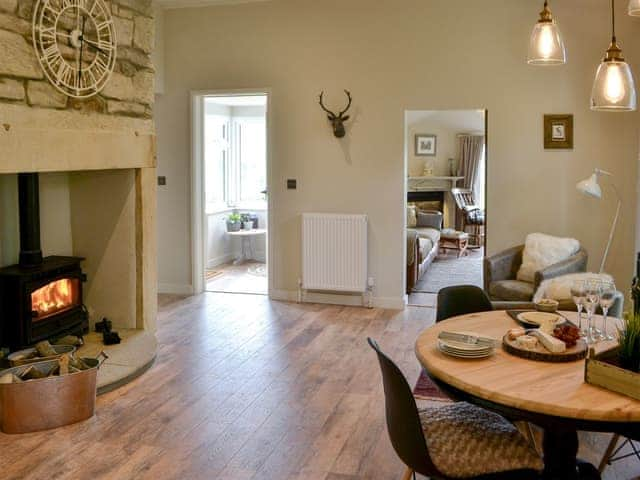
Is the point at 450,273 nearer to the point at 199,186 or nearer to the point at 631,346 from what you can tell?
the point at 199,186

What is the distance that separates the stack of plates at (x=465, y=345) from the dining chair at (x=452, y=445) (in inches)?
10.8

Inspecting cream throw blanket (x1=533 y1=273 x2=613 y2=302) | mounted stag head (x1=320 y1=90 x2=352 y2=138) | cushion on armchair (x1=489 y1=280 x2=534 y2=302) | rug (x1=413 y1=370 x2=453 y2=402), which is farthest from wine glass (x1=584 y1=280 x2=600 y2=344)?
mounted stag head (x1=320 y1=90 x2=352 y2=138)

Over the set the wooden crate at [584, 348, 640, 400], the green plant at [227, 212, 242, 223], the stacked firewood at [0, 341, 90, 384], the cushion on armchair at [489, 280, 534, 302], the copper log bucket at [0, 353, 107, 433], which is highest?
the green plant at [227, 212, 242, 223]

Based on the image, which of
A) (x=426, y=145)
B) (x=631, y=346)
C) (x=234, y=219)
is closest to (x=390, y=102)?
(x=234, y=219)

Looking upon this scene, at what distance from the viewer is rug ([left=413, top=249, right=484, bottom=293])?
7.71 meters

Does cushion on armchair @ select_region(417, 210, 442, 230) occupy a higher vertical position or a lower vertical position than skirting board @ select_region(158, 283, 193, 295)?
higher

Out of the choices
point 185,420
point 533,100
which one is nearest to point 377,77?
point 533,100

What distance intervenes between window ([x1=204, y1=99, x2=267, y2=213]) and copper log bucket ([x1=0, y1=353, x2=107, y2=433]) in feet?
17.9

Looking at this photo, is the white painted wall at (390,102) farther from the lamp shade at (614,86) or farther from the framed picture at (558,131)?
the lamp shade at (614,86)

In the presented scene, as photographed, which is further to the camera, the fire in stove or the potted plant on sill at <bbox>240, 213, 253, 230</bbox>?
the potted plant on sill at <bbox>240, 213, 253, 230</bbox>

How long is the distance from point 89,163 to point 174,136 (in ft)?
9.71

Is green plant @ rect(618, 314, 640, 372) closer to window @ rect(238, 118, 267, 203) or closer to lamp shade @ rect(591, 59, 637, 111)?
lamp shade @ rect(591, 59, 637, 111)

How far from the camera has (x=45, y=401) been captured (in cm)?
355

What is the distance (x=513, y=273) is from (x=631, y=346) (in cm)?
347
